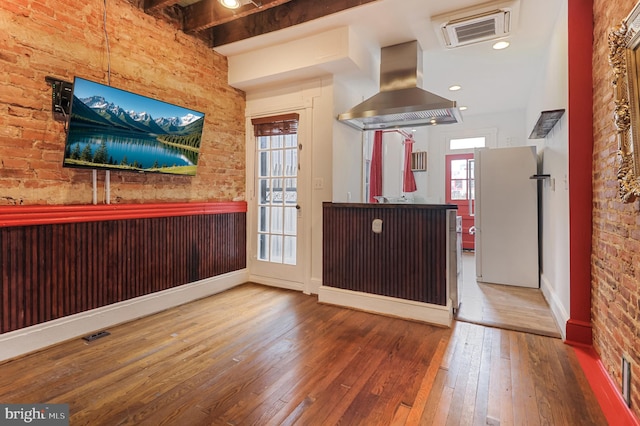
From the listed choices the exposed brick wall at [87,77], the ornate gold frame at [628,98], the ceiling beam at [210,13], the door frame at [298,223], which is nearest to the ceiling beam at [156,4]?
the exposed brick wall at [87,77]

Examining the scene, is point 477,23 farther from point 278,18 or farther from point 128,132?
point 128,132

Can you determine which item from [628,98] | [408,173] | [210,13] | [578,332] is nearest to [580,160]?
[628,98]

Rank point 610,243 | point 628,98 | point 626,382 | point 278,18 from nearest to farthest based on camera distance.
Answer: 1. point 628,98
2. point 626,382
3. point 610,243
4. point 278,18

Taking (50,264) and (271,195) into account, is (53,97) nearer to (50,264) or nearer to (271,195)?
(50,264)

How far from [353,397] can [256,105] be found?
11.2 feet

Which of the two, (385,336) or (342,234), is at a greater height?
(342,234)

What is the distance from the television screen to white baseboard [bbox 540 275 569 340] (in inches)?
141

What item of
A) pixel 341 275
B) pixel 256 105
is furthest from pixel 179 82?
pixel 341 275

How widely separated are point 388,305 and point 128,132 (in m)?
2.76

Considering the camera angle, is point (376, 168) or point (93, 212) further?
point (376, 168)

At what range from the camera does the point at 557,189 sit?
9.44ft

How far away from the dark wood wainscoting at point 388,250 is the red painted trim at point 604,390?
0.97m

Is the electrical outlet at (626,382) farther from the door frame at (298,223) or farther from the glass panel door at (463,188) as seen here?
the glass panel door at (463,188)

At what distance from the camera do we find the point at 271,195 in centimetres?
400
